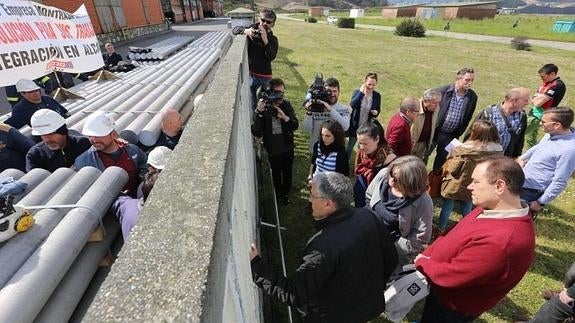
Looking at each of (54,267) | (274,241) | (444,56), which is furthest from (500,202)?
(444,56)

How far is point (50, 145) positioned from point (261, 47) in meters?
3.78

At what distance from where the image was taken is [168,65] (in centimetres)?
1007

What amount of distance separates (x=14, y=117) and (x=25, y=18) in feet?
4.72

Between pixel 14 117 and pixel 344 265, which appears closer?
pixel 344 265

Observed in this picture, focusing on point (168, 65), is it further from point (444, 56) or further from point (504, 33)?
point (504, 33)

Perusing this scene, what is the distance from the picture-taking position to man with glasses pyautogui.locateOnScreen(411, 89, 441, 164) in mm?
4621

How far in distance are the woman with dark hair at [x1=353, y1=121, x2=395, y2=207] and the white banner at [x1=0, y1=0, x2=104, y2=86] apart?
181 inches

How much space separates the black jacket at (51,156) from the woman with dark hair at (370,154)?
3.13 meters

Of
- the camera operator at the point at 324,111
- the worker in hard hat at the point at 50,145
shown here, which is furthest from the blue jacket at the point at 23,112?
the camera operator at the point at 324,111

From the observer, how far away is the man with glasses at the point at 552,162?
358 cm

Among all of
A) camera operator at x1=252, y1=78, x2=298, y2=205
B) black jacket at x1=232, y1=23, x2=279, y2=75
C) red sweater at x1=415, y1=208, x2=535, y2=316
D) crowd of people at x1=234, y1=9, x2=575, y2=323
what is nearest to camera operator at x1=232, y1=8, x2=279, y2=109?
black jacket at x1=232, y1=23, x2=279, y2=75

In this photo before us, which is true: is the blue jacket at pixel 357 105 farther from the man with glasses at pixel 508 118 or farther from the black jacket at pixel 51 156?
the black jacket at pixel 51 156

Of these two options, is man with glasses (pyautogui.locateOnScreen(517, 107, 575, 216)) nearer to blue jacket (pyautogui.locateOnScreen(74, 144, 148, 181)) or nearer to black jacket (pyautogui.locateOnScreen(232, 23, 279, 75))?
black jacket (pyautogui.locateOnScreen(232, 23, 279, 75))

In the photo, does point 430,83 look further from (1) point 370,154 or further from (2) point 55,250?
(2) point 55,250
